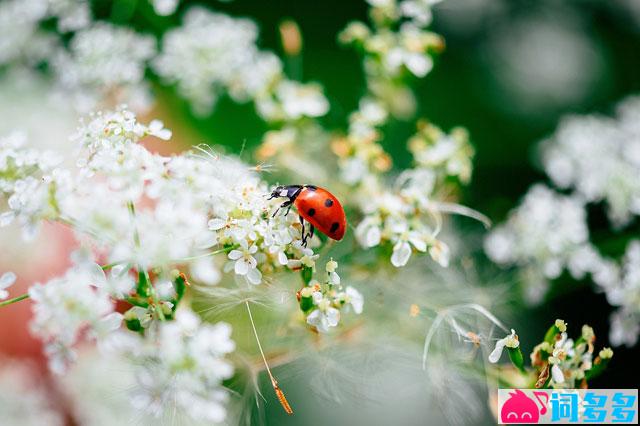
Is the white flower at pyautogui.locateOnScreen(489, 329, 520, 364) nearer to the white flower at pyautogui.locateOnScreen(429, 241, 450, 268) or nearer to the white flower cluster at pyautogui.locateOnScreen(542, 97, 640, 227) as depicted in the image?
the white flower at pyautogui.locateOnScreen(429, 241, 450, 268)

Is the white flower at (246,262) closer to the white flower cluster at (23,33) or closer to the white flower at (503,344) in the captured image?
the white flower at (503,344)

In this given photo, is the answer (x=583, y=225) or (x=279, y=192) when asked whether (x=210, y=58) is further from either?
(x=583, y=225)

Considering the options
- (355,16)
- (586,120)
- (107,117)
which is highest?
(107,117)

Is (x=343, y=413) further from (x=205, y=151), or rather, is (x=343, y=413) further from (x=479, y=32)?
(x=479, y=32)

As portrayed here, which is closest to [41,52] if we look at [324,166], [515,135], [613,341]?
→ [324,166]

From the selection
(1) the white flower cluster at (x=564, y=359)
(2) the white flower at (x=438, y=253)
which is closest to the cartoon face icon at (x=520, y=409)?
(1) the white flower cluster at (x=564, y=359)

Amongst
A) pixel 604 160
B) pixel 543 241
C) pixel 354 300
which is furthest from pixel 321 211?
pixel 604 160
